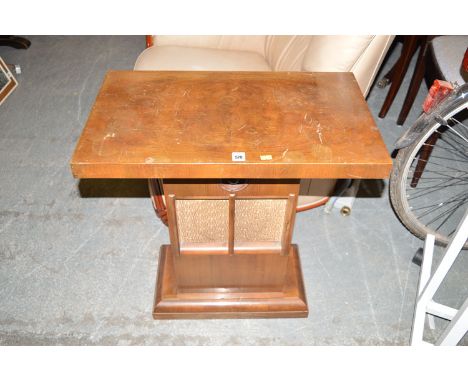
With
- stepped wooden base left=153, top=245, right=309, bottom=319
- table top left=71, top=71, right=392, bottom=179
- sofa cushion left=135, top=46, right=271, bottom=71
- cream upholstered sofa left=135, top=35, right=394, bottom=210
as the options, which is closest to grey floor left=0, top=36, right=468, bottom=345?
stepped wooden base left=153, top=245, right=309, bottom=319

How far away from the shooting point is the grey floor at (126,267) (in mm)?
1335

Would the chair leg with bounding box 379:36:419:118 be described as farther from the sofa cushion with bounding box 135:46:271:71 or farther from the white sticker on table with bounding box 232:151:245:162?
the white sticker on table with bounding box 232:151:245:162

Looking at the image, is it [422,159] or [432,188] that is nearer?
[422,159]

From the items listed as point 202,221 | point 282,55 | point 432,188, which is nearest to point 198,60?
point 282,55

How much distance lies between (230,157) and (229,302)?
0.69 m

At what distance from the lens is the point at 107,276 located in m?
1.49

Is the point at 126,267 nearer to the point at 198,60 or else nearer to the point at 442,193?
the point at 198,60

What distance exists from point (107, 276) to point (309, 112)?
100 cm

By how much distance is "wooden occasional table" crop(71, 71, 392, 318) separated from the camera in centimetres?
81

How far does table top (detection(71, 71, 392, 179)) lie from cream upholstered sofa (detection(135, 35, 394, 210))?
0.23 meters

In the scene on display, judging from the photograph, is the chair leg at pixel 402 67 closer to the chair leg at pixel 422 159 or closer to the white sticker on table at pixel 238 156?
the chair leg at pixel 422 159

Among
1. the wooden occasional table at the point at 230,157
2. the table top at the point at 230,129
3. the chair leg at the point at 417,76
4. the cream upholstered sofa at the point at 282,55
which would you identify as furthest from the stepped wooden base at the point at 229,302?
the chair leg at the point at 417,76

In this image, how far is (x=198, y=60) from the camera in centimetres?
176

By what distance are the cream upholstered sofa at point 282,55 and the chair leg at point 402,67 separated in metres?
0.66
